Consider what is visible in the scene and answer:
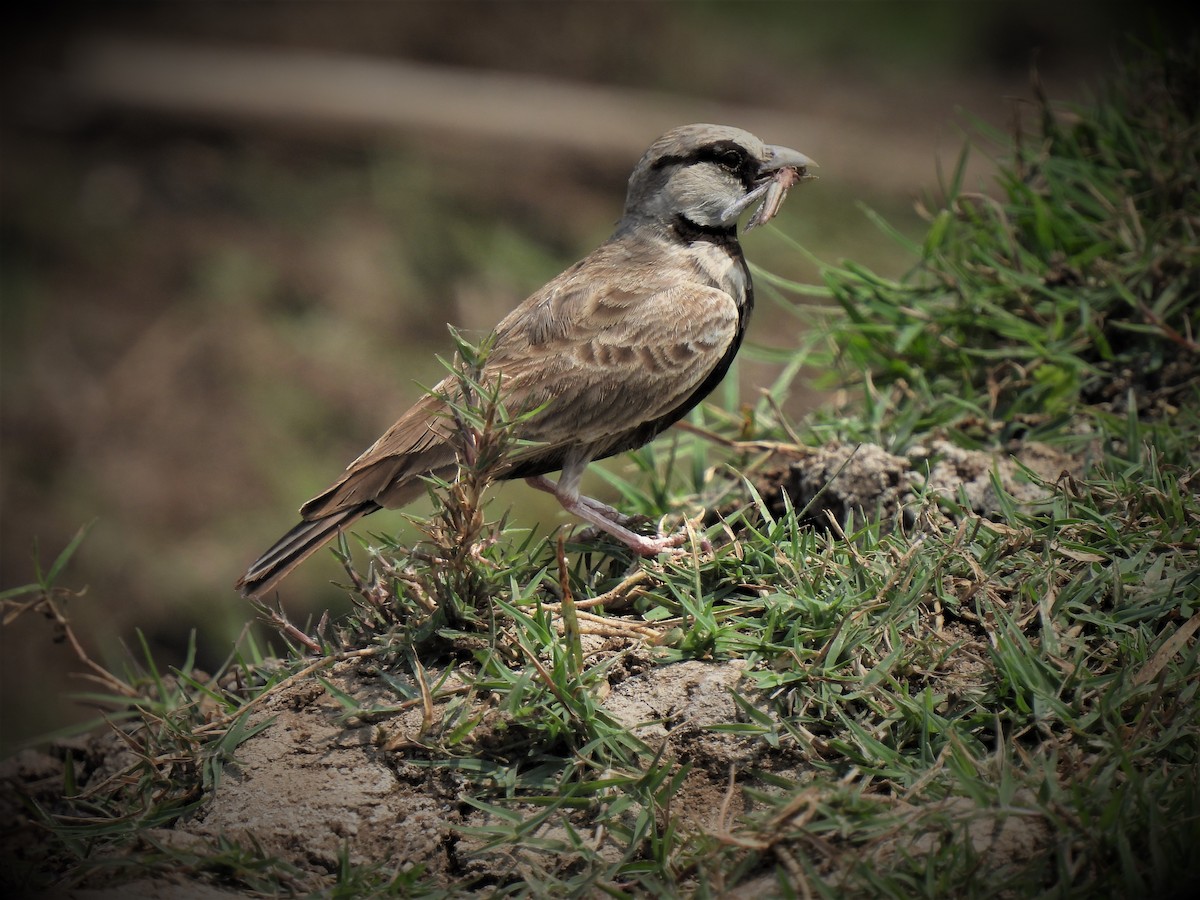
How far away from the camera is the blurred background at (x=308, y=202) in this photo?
6.47 m

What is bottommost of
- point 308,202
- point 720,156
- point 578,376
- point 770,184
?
point 578,376

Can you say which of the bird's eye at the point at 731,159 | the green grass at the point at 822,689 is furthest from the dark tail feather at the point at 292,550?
the bird's eye at the point at 731,159

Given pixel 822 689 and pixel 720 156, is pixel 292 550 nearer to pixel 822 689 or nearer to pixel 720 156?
pixel 822 689

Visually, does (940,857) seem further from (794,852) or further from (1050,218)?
(1050,218)

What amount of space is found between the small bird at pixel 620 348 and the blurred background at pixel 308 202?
202 centimetres

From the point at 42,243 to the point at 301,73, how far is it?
2148 mm

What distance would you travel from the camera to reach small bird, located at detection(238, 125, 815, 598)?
338 cm

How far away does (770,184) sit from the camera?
3.79m

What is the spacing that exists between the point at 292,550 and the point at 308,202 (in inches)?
204

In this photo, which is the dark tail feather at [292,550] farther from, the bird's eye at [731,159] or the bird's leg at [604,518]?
the bird's eye at [731,159]

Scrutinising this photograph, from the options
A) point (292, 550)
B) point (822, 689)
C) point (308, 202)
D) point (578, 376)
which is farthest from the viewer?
point (308, 202)

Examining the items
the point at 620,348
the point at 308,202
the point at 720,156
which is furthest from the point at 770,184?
the point at 308,202

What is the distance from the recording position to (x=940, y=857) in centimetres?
219

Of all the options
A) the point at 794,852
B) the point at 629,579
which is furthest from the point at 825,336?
the point at 794,852
